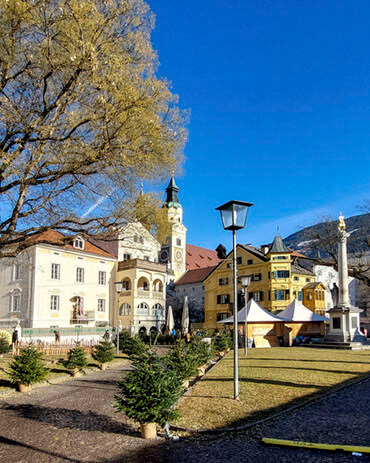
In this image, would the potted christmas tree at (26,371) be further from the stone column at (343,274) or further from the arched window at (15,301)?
the arched window at (15,301)

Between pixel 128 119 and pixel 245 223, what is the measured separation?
4580 mm

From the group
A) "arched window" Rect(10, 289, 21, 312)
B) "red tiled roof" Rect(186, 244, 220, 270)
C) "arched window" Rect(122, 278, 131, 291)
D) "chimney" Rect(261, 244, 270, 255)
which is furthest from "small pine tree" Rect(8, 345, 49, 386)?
"red tiled roof" Rect(186, 244, 220, 270)

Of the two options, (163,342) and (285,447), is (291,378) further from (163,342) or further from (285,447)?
(163,342)

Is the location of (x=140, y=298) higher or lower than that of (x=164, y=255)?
lower

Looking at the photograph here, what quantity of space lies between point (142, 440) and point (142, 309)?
136 feet

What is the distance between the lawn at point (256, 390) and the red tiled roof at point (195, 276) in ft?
163

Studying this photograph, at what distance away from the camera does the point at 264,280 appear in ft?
172

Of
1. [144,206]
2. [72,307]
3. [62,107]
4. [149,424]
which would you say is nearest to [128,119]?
[62,107]

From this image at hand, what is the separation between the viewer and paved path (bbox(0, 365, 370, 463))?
6.13m

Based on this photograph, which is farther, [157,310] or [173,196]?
[173,196]

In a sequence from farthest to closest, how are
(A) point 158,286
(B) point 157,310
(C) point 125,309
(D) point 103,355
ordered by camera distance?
(A) point 158,286 → (B) point 157,310 → (C) point 125,309 → (D) point 103,355

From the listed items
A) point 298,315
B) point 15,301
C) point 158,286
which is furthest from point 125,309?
point 298,315

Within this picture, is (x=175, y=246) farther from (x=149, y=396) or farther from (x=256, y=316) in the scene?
(x=149, y=396)

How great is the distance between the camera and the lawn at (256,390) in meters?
8.25
